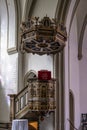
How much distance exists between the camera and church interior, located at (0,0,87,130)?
7.89 metres

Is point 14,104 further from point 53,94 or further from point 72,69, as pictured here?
point 72,69

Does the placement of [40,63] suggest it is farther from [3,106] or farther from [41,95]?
[3,106]

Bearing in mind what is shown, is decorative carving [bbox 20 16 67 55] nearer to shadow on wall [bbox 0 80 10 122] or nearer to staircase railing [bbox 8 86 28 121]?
staircase railing [bbox 8 86 28 121]

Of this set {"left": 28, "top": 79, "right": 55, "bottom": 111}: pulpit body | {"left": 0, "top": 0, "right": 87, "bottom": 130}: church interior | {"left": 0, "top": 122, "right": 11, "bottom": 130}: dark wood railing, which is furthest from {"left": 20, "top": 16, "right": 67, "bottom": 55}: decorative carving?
{"left": 0, "top": 122, "right": 11, "bottom": 130}: dark wood railing

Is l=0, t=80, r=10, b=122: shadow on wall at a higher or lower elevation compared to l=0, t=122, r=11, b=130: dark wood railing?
higher

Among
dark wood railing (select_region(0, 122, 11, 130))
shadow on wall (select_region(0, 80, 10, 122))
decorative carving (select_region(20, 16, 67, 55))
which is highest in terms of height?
decorative carving (select_region(20, 16, 67, 55))

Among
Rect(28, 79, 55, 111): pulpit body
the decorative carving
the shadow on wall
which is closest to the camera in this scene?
the decorative carving

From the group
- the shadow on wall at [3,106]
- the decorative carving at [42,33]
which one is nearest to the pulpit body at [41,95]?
the decorative carving at [42,33]

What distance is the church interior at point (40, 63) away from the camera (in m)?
7.89

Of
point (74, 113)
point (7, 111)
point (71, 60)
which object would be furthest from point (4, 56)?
point (74, 113)

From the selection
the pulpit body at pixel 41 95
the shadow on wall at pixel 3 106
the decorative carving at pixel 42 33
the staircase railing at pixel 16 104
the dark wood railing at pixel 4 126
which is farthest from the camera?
the shadow on wall at pixel 3 106

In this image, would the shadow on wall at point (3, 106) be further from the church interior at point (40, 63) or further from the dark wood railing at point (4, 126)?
the dark wood railing at point (4, 126)

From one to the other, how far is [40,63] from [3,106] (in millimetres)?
2176

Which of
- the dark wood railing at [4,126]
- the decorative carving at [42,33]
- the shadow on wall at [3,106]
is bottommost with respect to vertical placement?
the dark wood railing at [4,126]
